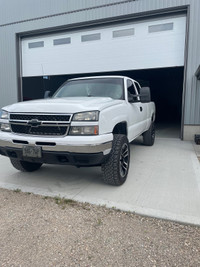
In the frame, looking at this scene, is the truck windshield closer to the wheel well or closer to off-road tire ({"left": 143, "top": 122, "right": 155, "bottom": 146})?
the wheel well

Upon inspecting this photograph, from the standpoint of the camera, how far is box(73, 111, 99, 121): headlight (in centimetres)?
287

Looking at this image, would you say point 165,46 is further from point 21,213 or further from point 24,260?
point 24,260

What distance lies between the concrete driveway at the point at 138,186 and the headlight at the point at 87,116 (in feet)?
3.77

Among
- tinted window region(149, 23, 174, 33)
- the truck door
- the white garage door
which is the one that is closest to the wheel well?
the truck door

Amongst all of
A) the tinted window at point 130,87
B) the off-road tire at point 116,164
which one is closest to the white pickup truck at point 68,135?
the off-road tire at point 116,164

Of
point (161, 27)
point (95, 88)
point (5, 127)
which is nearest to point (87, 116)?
point (5, 127)

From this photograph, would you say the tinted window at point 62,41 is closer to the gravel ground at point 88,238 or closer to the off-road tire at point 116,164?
the off-road tire at point 116,164

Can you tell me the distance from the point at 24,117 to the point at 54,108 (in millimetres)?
544

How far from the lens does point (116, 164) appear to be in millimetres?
3250

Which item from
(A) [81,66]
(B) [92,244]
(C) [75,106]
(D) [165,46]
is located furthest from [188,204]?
(A) [81,66]

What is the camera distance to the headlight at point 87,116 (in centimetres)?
287

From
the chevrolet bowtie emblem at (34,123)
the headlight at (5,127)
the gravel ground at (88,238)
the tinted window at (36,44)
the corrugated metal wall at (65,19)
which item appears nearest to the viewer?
the gravel ground at (88,238)

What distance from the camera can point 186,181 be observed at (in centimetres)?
378

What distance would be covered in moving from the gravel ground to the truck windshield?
220 cm
